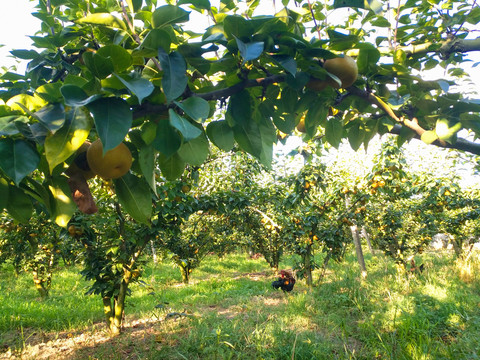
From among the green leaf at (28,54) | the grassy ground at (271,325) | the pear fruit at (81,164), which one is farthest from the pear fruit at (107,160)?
the grassy ground at (271,325)

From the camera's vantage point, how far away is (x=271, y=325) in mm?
3766

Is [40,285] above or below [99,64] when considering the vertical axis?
below

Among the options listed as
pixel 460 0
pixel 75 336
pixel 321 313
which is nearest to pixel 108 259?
pixel 75 336

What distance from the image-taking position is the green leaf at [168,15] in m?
0.72

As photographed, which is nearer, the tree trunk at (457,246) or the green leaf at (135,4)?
the green leaf at (135,4)

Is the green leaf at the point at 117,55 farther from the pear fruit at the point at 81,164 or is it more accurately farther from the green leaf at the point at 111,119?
the pear fruit at the point at 81,164

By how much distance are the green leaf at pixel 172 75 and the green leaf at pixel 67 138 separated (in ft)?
0.56

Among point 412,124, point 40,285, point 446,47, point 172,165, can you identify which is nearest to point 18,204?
point 172,165

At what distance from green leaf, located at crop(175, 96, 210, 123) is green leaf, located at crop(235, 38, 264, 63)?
13 cm

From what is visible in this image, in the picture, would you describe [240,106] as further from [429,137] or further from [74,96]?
[429,137]

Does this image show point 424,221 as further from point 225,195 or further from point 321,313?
point 225,195

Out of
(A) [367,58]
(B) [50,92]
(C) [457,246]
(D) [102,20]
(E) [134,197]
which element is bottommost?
(C) [457,246]

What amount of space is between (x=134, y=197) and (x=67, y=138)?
0.26 meters

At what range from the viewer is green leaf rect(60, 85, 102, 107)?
1.71ft
